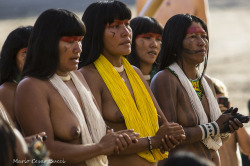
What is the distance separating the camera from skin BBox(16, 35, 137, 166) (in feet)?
13.6

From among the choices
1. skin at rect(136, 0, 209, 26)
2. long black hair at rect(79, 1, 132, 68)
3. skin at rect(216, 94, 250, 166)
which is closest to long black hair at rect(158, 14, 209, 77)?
long black hair at rect(79, 1, 132, 68)

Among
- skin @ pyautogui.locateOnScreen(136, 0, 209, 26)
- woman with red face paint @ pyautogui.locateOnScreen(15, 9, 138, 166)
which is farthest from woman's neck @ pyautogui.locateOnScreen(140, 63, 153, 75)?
skin @ pyautogui.locateOnScreen(136, 0, 209, 26)

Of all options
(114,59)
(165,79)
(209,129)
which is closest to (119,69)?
(114,59)

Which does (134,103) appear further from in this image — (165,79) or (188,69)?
(188,69)

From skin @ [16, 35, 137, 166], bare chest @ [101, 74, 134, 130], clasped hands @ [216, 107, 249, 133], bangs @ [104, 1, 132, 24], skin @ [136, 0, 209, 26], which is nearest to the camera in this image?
skin @ [16, 35, 137, 166]

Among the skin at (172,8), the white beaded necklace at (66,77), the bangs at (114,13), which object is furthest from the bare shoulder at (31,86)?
the skin at (172,8)

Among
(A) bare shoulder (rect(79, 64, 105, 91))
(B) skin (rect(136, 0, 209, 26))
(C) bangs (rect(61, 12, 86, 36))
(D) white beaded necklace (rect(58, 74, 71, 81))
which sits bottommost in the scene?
(A) bare shoulder (rect(79, 64, 105, 91))

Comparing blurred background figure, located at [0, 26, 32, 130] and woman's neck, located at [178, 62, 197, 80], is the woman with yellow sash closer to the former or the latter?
blurred background figure, located at [0, 26, 32, 130]

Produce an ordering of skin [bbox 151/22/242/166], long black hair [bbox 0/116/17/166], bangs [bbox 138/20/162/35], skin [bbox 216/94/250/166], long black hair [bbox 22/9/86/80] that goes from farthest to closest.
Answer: skin [bbox 216/94/250/166] < bangs [bbox 138/20/162/35] < skin [bbox 151/22/242/166] < long black hair [bbox 22/9/86/80] < long black hair [bbox 0/116/17/166]

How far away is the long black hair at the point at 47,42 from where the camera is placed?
427 cm

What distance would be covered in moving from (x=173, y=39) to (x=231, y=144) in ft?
4.59

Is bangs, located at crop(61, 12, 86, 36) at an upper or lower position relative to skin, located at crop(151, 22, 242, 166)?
upper

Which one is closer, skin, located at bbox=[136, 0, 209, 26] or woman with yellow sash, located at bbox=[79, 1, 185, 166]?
woman with yellow sash, located at bbox=[79, 1, 185, 166]

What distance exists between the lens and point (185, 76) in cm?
542
